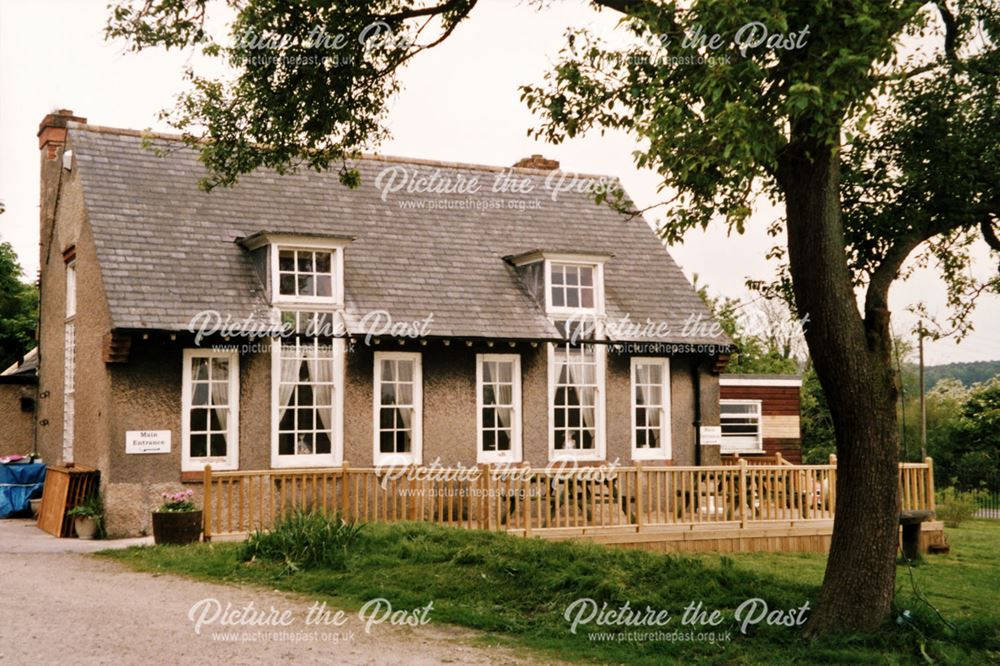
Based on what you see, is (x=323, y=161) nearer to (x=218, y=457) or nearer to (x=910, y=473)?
(x=218, y=457)

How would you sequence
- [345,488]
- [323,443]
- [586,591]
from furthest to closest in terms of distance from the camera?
[323,443] → [345,488] → [586,591]

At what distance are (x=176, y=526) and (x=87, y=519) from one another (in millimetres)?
2700

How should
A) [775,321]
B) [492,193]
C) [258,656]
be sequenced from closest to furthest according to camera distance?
[258,656], [492,193], [775,321]

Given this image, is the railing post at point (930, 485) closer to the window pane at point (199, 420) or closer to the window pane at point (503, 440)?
the window pane at point (503, 440)

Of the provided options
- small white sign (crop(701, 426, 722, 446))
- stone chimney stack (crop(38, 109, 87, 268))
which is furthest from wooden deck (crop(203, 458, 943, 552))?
stone chimney stack (crop(38, 109, 87, 268))

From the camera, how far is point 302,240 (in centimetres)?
1830

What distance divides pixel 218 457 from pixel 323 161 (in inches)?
260

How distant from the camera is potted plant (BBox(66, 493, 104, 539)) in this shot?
16.6 metres

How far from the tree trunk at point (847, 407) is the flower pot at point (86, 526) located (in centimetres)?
1164

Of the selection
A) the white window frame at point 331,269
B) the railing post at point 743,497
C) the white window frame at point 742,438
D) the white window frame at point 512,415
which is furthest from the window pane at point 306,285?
the white window frame at point 742,438

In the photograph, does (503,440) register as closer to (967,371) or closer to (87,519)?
A: (87,519)

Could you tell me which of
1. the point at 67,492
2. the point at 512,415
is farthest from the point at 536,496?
the point at 67,492

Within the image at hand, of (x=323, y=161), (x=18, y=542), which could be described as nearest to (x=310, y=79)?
(x=323, y=161)

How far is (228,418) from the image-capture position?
17.6 m
